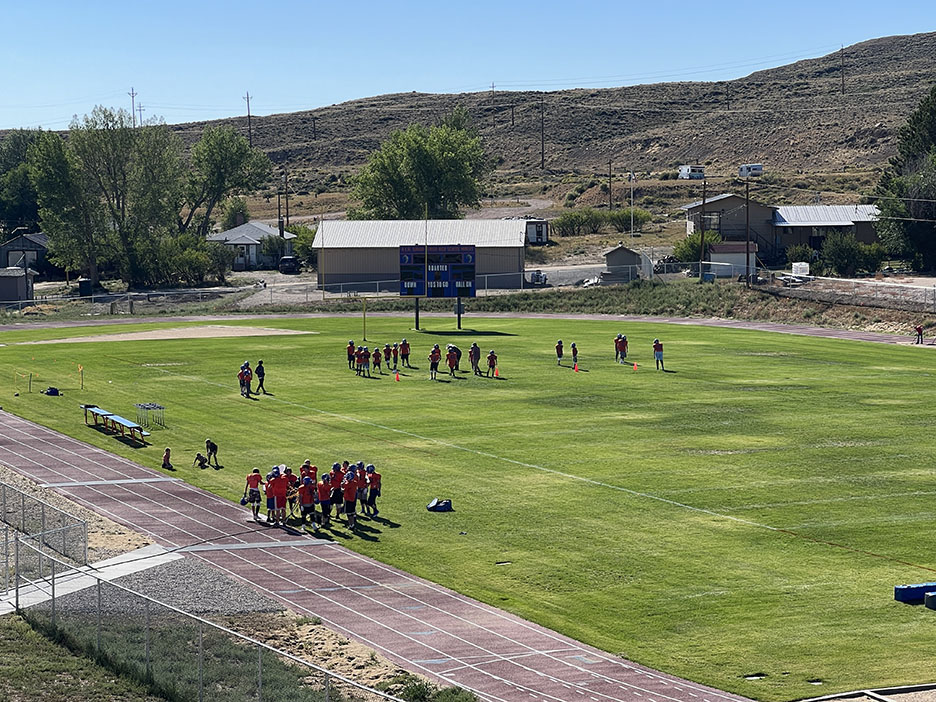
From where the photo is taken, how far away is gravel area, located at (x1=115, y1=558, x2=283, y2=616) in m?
27.3

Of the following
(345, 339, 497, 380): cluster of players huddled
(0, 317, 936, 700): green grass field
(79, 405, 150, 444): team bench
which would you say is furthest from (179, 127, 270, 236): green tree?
(79, 405, 150, 444): team bench

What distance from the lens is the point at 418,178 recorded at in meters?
144

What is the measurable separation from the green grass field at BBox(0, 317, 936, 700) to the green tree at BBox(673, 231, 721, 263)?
37813 mm

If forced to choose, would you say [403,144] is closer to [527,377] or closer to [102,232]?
[102,232]

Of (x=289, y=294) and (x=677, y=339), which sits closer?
(x=677, y=339)

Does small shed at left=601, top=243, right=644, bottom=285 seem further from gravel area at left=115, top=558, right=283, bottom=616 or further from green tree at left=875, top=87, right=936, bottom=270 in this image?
gravel area at left=115, top=558, right=283, bottom=616

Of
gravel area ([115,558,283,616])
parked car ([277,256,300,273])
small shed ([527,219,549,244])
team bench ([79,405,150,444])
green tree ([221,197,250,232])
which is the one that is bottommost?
gravel area ([115,558,283,616])

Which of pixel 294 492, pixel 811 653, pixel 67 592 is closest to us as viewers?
pixel 811 653

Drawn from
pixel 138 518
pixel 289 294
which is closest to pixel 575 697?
pixel 138 518

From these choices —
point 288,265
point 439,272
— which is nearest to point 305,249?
point 288,265

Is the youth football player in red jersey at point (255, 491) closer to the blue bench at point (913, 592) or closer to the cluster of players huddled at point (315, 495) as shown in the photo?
the cluster of players huddled at point (315, 495)

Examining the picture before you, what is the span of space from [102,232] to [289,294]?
1133 inches

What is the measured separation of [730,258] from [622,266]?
9.31 metres

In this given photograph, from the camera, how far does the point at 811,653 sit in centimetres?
2470
